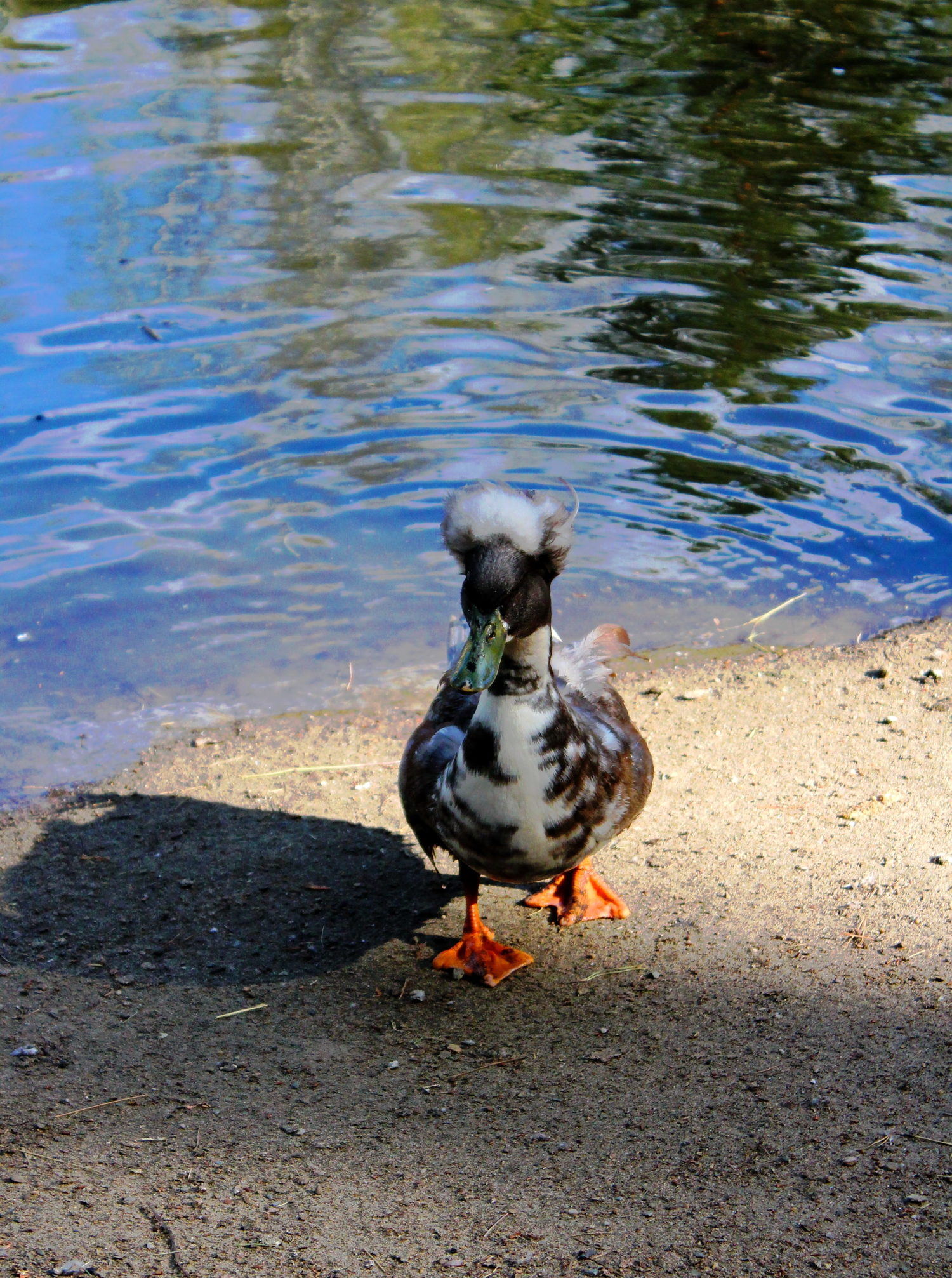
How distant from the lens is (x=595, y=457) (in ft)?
25.4

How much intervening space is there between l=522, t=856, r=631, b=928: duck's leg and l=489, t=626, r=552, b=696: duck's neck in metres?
0.87

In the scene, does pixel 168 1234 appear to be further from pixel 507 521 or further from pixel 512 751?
pixel 507 521

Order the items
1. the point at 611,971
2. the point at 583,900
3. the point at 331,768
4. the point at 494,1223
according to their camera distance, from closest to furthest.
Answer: the point at 494,1223 < the point at 611,971 < the point at 583,900 < the point at 331,768

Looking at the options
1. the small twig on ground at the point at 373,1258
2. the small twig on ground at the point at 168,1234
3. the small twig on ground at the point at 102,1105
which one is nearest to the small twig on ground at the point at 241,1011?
the small twig on ground at the point at 102,1105

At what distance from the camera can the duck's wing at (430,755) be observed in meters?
3.98

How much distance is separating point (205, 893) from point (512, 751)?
154 centimetres

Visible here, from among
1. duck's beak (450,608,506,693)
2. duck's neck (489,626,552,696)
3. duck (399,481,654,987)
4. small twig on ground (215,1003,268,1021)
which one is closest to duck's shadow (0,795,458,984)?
small twig on ground (215,1003,268,1021)

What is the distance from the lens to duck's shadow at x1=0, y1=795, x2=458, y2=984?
13.5 ft

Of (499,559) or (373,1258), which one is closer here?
(373,1258)

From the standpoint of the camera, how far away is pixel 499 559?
335cm

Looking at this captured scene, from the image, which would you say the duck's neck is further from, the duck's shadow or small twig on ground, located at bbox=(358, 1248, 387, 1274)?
small twig on ground, located at bbox=(358, 1248, 387, 1274)

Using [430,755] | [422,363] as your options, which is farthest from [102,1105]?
[422,363]

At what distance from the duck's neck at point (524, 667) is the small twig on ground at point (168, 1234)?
1579 mm

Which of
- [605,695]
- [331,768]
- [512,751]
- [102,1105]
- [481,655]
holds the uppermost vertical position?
[481,655]
